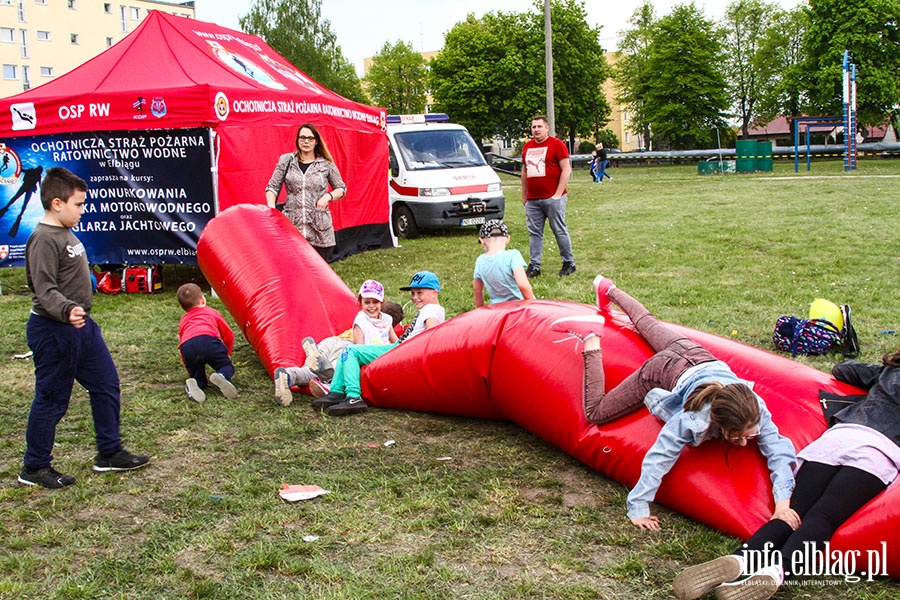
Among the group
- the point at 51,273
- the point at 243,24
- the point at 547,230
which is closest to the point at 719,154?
the point at 547,230

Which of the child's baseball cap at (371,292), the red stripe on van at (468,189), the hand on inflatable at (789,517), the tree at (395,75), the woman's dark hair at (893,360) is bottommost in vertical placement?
the hand on inflatable at (789,517)

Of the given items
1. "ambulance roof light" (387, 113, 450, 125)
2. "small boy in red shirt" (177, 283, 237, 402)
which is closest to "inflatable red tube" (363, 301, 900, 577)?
"small boy in red shirt" (177, 283, 237, 402)

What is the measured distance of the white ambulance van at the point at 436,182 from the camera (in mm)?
16172

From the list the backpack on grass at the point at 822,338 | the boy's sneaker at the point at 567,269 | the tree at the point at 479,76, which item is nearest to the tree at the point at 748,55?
the tree at the point at 479,76

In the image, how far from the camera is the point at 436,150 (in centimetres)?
1702

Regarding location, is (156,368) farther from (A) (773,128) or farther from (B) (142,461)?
(A) (773,128)

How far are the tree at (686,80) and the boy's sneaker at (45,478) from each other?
5726 centimetres

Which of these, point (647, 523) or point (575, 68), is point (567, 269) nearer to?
point (647, 523)

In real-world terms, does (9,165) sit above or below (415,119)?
below

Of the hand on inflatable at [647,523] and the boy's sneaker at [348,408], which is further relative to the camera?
the boy's sneaker at [348,408]

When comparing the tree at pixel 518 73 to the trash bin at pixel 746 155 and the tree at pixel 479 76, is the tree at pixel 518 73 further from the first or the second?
the trash bin at pixel 746 155

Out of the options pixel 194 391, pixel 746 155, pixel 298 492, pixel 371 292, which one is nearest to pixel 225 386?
pixel 194 391

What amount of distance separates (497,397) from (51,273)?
102 inches

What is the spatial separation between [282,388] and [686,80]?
5620 centimetres
